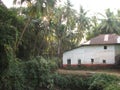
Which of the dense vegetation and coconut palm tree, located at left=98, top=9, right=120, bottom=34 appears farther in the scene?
coconut palm tree, located at left=98, top=9, right=120, bottom=34

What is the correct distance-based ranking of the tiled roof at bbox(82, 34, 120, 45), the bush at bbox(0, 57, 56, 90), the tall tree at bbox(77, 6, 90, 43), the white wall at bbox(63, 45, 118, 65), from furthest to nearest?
1. the tall tree at bbox(77, 6, 90, 43)
2. the tiled roof at bbox(82, 34, 120, 45)
3. the white wall at bbox(63, 45, 118, 65)
4. the bush at bbox(0, 57, 56, 90)

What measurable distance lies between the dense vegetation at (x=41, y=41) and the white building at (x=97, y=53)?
2.77 metres

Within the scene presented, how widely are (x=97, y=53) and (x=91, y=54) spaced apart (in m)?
0.88

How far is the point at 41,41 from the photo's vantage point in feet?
115

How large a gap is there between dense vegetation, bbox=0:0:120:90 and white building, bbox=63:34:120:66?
9.09 ft

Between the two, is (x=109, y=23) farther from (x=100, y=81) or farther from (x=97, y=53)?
(x=100, y=81)

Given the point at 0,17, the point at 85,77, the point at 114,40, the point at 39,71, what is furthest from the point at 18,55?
the point at 114,40

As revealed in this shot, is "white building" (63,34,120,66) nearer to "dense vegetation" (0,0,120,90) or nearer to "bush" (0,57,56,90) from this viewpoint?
"dense vegetation" (0,0,120,90)

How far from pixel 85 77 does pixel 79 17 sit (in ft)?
54.4

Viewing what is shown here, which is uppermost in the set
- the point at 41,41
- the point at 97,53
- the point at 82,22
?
the point at 82,22

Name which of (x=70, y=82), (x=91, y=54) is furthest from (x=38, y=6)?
(x=91, y=54)

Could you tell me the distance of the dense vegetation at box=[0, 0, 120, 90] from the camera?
20812 mm

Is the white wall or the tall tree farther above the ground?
the tall tree

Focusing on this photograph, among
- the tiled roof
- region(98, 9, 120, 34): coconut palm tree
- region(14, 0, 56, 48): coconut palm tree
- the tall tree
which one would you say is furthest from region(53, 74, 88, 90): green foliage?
region(98, 9, 120, 34): coconut palm tree
